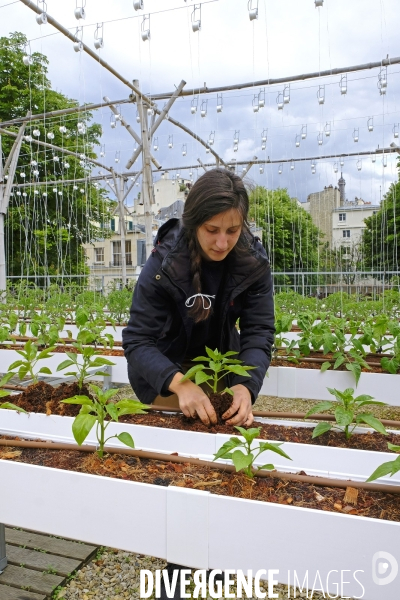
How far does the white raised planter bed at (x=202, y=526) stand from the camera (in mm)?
837

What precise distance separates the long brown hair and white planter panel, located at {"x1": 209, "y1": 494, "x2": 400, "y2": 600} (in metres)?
0.67

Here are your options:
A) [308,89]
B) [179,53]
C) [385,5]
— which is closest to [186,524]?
[385,5]

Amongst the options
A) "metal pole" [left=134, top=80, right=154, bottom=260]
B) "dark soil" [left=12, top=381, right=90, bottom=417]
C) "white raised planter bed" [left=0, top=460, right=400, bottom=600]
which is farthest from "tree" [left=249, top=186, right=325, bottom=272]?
"white raised planter bed" [left=0, top=460, right=400, bottom=600]

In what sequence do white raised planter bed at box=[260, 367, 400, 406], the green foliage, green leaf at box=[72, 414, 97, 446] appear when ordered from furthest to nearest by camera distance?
the green foliage < white raised planter bed at box=[260, 367, 400, 406] < green leaf at box=[72, 414, 97, 446]

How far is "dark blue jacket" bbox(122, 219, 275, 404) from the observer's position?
1.45 m

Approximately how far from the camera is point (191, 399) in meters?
1.35

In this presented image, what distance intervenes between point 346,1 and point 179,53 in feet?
5.68

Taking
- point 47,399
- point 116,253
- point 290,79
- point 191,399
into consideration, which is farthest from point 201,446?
point 116,253

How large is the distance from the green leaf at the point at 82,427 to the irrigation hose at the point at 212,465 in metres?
0.12

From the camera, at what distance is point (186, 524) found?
3.10 ft

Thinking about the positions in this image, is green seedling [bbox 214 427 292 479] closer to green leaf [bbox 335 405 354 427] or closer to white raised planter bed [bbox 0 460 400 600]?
white raised planter bed [bbox 0 460 400 600]

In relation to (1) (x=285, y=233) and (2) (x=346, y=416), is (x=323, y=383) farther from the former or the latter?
(1) (x=285, y=233)

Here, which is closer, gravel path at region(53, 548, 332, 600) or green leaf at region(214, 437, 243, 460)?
green leaf at region(214, 437, 243, 460)

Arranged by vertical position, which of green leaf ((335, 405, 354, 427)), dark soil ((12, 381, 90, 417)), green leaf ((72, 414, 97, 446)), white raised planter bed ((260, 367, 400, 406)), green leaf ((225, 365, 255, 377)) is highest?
green leaf ((225, 365, 255, 377))
